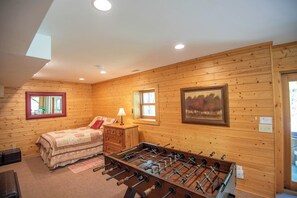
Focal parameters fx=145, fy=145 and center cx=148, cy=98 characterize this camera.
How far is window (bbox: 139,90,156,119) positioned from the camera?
4.21m

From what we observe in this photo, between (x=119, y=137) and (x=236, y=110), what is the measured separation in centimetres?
283

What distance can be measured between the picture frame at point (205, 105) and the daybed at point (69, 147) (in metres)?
2.73

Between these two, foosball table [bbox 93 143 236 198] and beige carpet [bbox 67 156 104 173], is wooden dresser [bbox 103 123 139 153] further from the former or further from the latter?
foosball table [bbox 93 143 236 198]

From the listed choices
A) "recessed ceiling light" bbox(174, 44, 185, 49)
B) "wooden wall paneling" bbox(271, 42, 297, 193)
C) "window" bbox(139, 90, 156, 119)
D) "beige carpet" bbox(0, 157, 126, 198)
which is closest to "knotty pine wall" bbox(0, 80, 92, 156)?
"beige carpet" bbox(0, 157, 126, 198)

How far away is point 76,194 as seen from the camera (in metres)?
2.54

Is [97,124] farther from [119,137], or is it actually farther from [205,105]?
[205,105]

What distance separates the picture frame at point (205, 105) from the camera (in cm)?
265

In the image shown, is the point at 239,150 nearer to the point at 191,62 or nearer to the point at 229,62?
the point at 229,62

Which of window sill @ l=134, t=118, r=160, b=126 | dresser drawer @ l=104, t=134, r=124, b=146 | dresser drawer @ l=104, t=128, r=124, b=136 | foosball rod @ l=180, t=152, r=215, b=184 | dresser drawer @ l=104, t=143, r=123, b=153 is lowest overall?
dresser drawer @ l=104, t=143, r=123, b=153

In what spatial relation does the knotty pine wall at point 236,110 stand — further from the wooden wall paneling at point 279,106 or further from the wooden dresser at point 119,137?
the wooden dresser at point 119,137

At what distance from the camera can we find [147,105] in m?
4.36

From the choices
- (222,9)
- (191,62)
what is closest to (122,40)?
(222,9)

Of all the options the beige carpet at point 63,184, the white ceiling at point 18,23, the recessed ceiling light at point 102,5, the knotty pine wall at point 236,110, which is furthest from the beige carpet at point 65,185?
the recessed ceiling light at point 102,5

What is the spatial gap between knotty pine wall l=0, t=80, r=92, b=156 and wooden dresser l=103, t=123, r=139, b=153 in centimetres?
202
